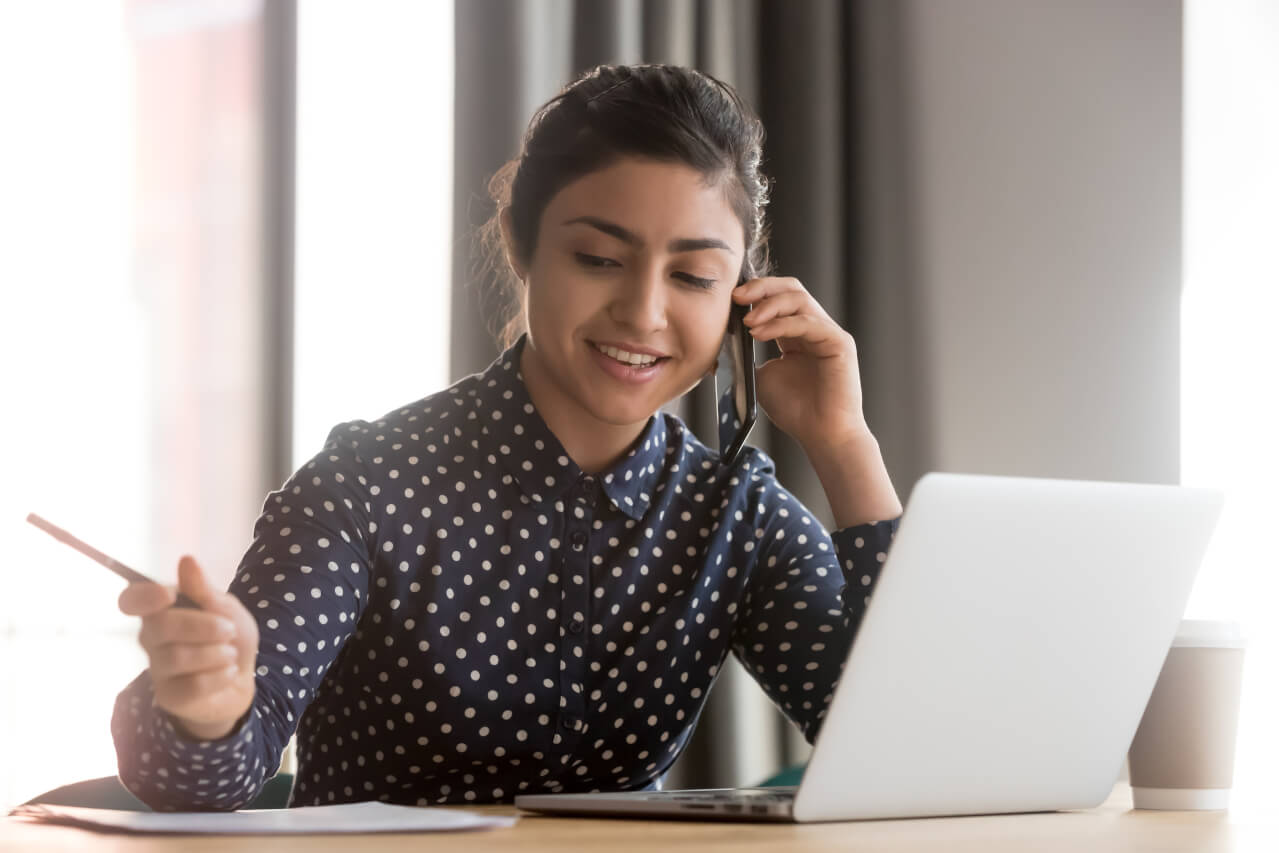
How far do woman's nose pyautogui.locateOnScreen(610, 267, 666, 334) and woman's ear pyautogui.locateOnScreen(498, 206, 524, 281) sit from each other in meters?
0.17

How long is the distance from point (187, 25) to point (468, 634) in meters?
1.66

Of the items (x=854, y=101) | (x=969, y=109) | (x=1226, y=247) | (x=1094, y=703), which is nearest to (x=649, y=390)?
(x=1094, y=703)

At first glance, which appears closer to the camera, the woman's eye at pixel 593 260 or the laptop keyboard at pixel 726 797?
the laptop keyboard at pixel 726 797

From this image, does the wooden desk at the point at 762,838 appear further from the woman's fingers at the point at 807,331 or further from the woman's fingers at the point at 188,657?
the woman's fingers at the point at 807,331

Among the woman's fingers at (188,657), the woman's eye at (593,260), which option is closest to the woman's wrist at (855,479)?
the woman's eye at (593,260)

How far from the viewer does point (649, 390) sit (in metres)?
1.34

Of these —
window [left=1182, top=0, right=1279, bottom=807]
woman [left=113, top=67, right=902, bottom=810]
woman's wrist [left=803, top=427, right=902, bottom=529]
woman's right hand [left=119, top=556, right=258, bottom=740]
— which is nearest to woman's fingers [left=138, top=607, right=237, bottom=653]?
woman's right hand [left=119, top=556, right=258, bottom=740]

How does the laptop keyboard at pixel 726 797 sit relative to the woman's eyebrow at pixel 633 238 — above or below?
below

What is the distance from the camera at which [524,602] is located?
4.29ft

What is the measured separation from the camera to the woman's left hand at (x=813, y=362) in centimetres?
137

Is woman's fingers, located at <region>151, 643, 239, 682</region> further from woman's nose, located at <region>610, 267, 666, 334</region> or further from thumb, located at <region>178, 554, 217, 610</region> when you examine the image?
woman's nose, located at <region>610, 267, 666, 334</region>

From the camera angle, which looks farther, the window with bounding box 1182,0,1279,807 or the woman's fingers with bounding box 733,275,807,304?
the window with bounding box 1182,0,1279,807

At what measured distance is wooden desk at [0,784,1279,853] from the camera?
73 cm

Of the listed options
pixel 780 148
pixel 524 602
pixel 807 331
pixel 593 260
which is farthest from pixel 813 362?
pixel 780 148
